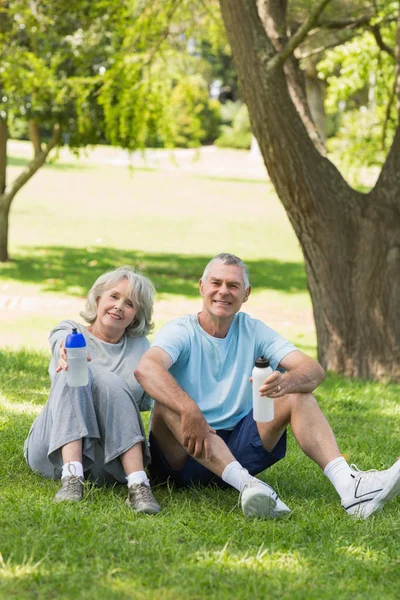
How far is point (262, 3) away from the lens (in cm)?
866

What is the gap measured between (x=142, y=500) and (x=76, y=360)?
2.16 feet

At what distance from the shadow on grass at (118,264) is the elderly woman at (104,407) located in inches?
399

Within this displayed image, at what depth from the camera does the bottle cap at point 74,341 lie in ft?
13.6

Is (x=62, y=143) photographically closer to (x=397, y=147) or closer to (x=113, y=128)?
(x=113, y=128)

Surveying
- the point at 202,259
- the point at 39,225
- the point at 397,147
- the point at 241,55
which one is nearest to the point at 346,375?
the point at 397,147

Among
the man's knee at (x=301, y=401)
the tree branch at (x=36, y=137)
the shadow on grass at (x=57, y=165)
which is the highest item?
the tree branch at (x=36, y=137)

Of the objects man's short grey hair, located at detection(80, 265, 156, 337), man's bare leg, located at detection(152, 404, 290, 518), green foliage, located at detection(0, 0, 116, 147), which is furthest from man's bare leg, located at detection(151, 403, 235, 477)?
green foliage, located at detection(0, 0, 116, 147)

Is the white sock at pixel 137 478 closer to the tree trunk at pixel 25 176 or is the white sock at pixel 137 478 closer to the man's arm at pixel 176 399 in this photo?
the man's arm at pixel 176 399

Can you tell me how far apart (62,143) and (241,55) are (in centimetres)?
796

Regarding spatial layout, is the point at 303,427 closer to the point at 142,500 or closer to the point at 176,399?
the point at 176,399

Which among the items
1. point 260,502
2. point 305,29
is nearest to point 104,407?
point 260,502

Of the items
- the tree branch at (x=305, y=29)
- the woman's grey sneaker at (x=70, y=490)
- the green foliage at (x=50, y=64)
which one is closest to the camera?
the woman's grey sneaker at (x=70, y=490)

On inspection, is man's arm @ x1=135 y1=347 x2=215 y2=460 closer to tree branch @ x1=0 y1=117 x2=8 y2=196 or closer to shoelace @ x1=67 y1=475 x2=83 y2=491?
shoelace @ x1=67 y1=475 x2=83 y2=491

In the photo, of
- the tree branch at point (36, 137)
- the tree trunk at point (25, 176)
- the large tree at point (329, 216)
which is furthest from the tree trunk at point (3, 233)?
the large tree at point (329, 216)
